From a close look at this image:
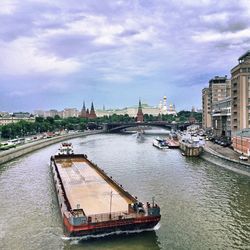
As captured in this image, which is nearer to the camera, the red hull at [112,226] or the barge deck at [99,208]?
the red hull at [112,226]

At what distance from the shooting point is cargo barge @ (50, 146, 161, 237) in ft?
68.5

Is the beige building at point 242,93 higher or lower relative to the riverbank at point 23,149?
higher

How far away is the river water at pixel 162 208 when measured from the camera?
21.1m

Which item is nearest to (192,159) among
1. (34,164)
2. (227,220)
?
(34,164)

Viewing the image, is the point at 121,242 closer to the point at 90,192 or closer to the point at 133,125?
the point at 90,192

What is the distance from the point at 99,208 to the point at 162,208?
595 centimetres

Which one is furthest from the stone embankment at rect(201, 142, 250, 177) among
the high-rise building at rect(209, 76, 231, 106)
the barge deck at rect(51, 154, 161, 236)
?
the high-rise building at rect(209, 76, 231, 106)

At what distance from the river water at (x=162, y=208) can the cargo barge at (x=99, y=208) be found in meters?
0.79

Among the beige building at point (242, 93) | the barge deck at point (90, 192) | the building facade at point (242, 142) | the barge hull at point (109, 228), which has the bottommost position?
the barge hull at point (109, 228)

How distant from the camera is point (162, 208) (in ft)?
92.4

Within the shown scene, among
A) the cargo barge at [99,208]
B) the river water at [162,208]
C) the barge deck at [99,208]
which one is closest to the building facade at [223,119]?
the river water at [162,208]

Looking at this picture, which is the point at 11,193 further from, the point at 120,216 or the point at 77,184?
the point at 120,216

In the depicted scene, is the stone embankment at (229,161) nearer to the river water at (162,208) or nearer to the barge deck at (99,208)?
the river water at (162,208)

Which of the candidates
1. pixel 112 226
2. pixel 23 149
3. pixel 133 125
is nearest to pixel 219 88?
pixel 133 125
